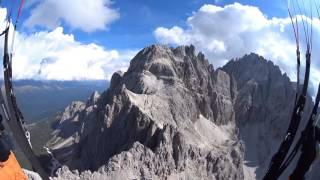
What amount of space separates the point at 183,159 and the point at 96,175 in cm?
4004

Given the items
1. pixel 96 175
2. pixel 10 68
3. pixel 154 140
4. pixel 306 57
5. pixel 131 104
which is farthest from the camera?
pixel 131 104

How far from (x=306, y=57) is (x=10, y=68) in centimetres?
667

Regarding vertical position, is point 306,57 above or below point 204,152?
above

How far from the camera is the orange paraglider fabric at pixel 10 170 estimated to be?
13352mm

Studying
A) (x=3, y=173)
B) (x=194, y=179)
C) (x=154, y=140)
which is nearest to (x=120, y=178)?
(x=154, y=140)

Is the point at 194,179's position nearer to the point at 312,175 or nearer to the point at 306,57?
the point at 312,175

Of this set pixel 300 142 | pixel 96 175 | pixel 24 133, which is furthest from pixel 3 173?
pixel 96 175

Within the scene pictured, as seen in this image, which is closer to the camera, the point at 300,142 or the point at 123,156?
the point at 300,142

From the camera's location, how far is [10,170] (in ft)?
44.7

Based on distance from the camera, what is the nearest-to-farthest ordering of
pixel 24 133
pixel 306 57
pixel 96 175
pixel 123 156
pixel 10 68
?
pixel 24 133
pixel 10 68
pixel 306 57
pixel 96 175
pixel 123 156

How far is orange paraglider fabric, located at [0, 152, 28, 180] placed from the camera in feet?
43.8

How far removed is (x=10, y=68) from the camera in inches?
487

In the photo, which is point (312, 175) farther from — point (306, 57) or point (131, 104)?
point (306, 57)

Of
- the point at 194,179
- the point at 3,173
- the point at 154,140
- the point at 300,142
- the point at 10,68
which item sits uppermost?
the point at 10,68
